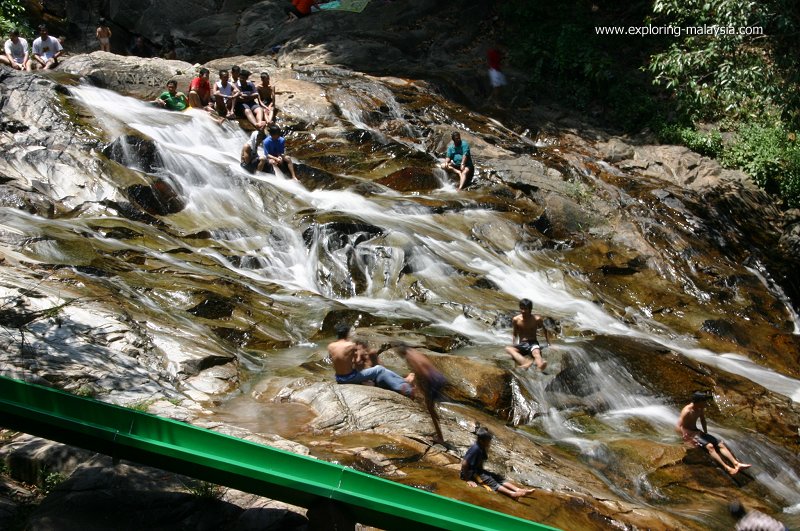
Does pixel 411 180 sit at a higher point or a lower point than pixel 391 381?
higher

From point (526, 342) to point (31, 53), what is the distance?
1389cm

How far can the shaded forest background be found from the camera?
643 inches

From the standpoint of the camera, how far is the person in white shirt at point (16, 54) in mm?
16469

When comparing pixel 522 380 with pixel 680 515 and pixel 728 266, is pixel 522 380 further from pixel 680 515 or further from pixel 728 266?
pixel 728 266

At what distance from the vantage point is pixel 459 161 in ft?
50.9

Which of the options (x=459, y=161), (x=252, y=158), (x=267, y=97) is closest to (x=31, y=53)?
(x=267, y=97)

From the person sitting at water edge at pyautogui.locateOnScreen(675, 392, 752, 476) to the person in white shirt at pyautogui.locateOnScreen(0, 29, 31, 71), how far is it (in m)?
14.4

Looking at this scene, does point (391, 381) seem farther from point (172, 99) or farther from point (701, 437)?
point (172, 99)

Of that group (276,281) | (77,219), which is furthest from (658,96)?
(77,219)

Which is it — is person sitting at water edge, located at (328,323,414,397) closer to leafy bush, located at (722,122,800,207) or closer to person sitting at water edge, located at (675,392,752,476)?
person sitting at water edge, located at (675,392,752,476)

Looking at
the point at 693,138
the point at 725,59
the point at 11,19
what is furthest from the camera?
the point at 11,19

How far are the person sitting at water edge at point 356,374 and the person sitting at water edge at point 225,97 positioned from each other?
10.0m

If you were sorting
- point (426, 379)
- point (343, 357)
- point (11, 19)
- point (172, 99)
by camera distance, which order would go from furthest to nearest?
point (11, 19) < point (172, 99) < point (343, 357) < point (426, 379)

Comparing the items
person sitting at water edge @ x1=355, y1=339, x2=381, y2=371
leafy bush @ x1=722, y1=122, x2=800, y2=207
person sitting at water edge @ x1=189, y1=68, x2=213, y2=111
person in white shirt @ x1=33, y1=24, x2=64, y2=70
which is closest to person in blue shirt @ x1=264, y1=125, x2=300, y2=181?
person sitting at water edge @ x1=189, y1=68, x2=213, y2=111
